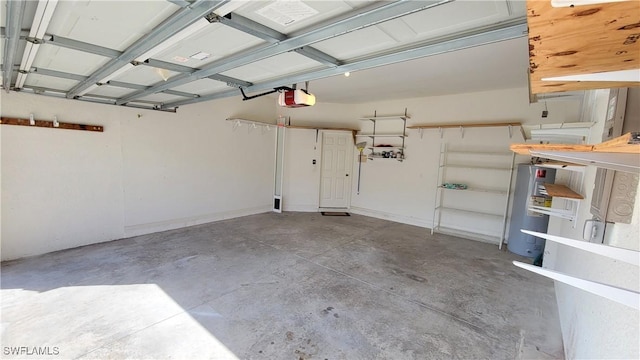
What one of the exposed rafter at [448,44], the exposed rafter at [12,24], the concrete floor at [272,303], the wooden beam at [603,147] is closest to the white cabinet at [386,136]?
the concrete floor at [272,303]

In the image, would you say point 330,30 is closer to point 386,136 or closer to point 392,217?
point 386,136

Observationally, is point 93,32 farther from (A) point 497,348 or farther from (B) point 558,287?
(B) point 558,287

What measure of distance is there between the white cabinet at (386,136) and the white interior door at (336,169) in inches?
19.7

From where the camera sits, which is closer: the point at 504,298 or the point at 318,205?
the point at 504,298

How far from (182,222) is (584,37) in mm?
5666

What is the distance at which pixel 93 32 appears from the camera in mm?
1696

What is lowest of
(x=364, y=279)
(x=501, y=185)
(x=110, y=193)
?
(x=364, y=279)

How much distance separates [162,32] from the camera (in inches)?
62.4

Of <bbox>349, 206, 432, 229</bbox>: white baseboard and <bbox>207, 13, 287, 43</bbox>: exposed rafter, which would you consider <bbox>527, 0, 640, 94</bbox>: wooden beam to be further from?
<bbox>349, 206, 432, 229</bbox>: white baseboard

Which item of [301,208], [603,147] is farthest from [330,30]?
[301,208]

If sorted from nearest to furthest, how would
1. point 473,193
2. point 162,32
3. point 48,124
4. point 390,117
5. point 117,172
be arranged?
1. point 162,32
2. point 48,124
3. point 117,172
4. point 473,193
5. point 390,117

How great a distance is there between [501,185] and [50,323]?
637 centimetres

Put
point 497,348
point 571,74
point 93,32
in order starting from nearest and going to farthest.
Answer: point 571,74, point 93,32, point 497,348

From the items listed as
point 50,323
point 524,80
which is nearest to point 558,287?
point 524,80
